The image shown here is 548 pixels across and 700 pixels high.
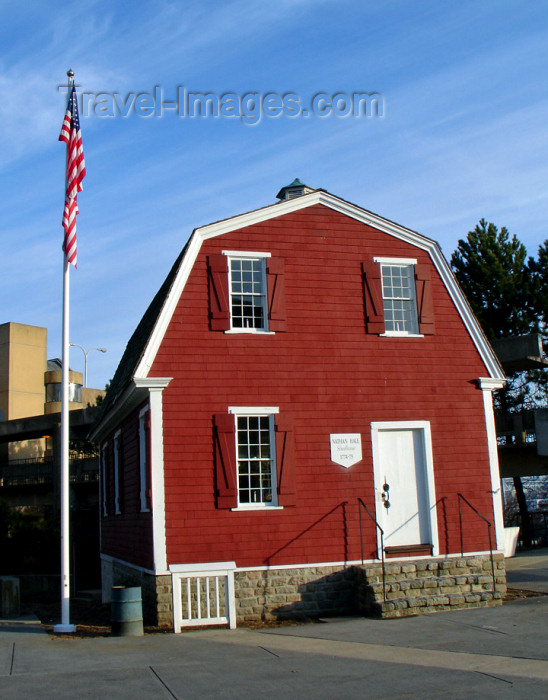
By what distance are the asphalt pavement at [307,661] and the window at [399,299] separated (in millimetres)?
5348

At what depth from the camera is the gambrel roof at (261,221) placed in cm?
1314

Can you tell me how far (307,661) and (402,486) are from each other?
18.5ft

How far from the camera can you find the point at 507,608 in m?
12.3

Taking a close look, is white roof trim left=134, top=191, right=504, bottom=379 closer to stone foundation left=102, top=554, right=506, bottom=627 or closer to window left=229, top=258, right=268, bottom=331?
window left=229, top=258, right=268, bottom=331

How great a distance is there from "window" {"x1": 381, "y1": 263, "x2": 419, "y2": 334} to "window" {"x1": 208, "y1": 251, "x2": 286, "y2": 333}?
7.16 feet

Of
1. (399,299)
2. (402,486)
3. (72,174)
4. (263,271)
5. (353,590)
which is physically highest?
(72,174)

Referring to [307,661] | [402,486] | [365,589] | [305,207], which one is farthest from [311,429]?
[307,661]

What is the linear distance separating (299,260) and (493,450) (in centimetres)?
516

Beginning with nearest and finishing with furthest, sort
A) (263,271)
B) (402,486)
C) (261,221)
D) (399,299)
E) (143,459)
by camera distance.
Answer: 1. (143,459)
2. (402,486)
3. (263,271)
4. (261,221)
5. (399,299)

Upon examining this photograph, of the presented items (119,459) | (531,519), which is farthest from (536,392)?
(119,459)

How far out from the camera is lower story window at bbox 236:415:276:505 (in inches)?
524

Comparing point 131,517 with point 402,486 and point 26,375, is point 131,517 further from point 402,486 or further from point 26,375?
point 26,375

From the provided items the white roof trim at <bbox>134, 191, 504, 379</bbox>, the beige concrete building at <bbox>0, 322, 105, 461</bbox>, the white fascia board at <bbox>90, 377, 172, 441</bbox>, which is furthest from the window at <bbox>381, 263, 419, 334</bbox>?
the beige concrete building at <bbox>0, 322, 105, 461</bbox>

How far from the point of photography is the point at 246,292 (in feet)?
46.2
